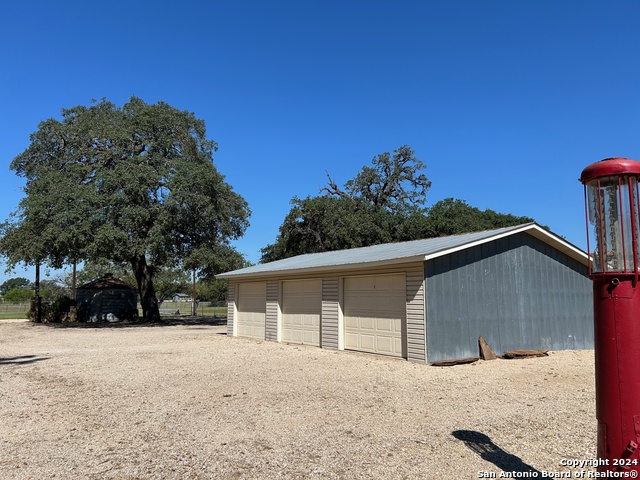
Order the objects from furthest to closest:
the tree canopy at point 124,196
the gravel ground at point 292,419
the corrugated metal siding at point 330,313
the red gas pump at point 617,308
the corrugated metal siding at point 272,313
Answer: the tree canopy at point 124,196, the corrugated metal siding at point 272,313, the corrugated metal siding at point 330,313, the gravel ground at point 292,419, the red gas pump at point 617,308

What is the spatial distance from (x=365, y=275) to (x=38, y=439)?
912cm

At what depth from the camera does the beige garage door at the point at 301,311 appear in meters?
14.9

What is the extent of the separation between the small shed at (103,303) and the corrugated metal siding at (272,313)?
15325 millimetres

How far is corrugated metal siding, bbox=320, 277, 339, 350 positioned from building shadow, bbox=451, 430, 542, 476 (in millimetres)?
8419

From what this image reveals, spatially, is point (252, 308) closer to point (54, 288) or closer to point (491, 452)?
point (491, 452)

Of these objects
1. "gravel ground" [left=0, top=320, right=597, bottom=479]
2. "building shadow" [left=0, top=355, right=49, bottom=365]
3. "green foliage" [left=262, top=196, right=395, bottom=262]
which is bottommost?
"building shadow" [left=0, top=355, right=49, bottom=365]

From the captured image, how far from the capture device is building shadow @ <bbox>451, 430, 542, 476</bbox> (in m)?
4.33

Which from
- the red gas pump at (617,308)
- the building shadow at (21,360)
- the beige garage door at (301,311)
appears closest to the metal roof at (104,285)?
the beige garage door at (301,311)

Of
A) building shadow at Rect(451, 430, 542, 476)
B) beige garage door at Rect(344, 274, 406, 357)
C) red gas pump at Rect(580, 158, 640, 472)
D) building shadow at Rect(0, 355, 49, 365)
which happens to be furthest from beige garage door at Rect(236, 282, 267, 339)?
red gas pump at Rect(580, 158, 640, 472)

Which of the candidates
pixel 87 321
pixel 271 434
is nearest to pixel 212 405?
pixel 271 434

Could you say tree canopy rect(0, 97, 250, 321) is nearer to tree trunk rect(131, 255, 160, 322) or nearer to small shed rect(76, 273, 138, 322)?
tree trunk rect(131, 255, 160, 322)

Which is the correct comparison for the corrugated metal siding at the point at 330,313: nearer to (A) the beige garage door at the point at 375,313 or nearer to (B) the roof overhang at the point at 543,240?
(A) the beige garage door at the point at 375,313

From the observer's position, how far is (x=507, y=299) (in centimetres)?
1241

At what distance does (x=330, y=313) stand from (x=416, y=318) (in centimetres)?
351
